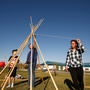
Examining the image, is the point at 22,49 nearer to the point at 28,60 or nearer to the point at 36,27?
the point at 28,60

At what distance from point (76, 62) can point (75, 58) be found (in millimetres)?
121

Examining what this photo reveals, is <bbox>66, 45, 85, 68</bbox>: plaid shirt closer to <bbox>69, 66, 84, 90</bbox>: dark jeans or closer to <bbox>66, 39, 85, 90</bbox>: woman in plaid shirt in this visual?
<bbox>66, 39, 85, 90</bbox>: woman in plaid shirt

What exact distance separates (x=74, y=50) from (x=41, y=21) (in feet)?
7.67

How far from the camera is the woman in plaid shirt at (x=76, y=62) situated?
7.29 feet

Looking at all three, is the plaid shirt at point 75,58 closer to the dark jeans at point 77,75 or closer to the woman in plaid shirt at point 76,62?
the woman in plaid shirt at point 76,62

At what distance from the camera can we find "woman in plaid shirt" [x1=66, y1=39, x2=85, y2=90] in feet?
7.29

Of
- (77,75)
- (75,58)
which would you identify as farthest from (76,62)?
(77,75)

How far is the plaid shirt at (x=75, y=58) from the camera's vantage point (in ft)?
7.56

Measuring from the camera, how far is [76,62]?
232cm

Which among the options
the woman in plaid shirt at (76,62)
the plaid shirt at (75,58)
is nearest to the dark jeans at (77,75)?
the woman in plaid shirt at (76,62)

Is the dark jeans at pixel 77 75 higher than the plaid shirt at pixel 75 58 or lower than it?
lower

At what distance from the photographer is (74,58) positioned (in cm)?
239

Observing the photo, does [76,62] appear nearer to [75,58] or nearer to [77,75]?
[75,58]

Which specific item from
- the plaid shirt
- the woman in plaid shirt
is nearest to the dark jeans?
the woman in plaid shirt
